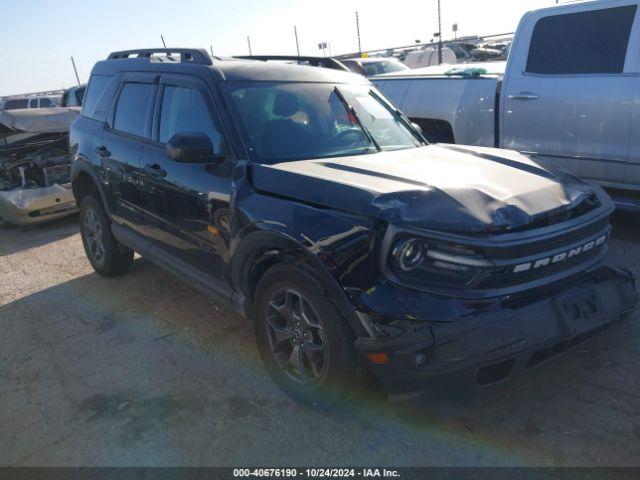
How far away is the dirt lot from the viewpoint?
267 centimetres

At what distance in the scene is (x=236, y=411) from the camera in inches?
123

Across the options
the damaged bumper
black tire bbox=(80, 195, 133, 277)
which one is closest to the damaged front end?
the damaged bumper

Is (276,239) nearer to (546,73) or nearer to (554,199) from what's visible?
(554,199)

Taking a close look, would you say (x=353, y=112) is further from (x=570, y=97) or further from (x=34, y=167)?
(x=34, y=167)

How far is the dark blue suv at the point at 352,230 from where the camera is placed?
2471mm

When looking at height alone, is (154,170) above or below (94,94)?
below

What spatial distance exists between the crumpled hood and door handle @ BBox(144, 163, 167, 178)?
1.05 meters

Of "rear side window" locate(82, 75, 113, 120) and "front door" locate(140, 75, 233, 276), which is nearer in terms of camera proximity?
"front door" locate(140, 75, 233, 276)

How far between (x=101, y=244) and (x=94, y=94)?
56.4 inches

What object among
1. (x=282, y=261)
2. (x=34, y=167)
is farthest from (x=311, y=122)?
(x=34, y=167)

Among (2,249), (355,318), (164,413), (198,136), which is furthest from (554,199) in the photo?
(2,249)

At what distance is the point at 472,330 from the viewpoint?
240 centimetres

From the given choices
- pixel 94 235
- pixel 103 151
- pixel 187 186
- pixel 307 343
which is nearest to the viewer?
pixel 307 343

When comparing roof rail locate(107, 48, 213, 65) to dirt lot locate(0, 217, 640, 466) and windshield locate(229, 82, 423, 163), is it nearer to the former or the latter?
windshield locate(229, 82, 423, 163)
